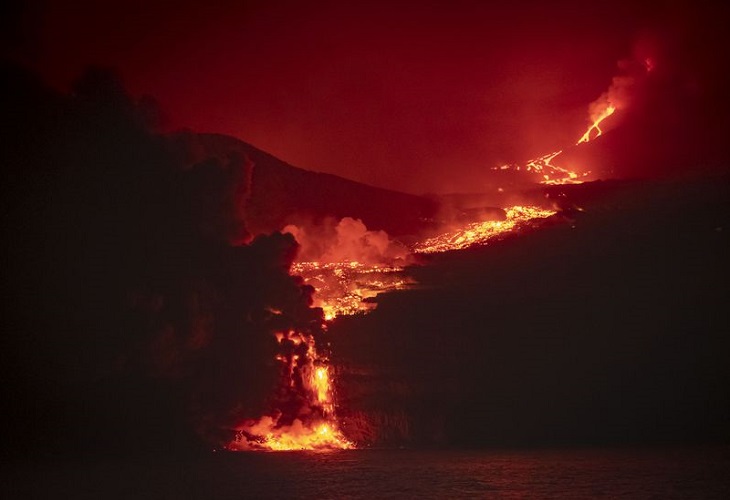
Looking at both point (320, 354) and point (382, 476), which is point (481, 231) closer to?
point (320, 354)

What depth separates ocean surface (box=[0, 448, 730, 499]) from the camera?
45.5 m

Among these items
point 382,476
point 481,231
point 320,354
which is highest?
point 481,231

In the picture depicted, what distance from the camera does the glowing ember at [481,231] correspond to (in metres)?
87.6

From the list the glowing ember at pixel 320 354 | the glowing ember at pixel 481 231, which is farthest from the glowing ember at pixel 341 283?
the glowing ember at pixel 481 231

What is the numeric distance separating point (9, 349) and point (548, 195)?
5284 centimetres

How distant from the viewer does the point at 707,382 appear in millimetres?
96125

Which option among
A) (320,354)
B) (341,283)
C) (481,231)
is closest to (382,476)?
(320,354)

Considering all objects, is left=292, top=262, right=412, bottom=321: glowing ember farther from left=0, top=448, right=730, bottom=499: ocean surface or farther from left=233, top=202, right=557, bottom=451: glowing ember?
left=0, top=448, right=730, bottom=499: ocean surface

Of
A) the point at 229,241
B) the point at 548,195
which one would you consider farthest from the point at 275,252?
the point at 548,195

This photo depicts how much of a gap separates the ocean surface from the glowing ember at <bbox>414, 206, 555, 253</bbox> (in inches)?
866

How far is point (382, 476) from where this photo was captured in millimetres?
54156

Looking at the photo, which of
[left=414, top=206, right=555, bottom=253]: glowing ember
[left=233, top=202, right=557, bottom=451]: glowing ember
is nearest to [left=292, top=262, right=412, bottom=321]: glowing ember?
[left=233, top=202, right=557, bottom=451]: glowing ember

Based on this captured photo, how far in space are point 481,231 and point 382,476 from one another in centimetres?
3991

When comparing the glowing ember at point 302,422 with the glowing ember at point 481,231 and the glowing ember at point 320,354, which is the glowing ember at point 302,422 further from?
the glowing ember at point 481,231
